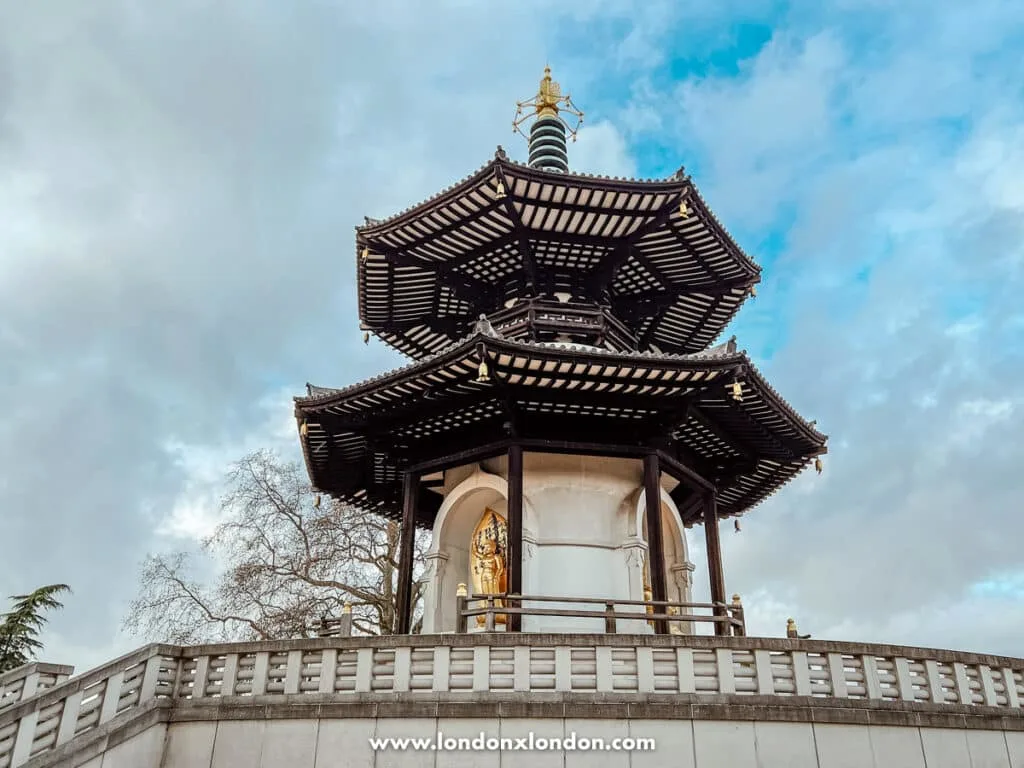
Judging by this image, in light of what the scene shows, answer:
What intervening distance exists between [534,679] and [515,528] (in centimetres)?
418

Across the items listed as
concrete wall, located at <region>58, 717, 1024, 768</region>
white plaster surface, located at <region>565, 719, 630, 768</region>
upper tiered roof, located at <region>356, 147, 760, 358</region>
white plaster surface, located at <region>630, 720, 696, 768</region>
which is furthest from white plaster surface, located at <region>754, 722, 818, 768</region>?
upper tiered roof, located at <region>356, 147, 760, 358</region>

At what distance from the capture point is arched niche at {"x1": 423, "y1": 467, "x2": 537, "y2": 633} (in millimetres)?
15477

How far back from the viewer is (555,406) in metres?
14.4

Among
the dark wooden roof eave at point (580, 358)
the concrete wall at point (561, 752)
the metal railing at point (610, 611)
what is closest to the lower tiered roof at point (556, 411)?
the dark wooden roof eave at point (580, 358)

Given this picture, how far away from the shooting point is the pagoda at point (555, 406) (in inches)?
541

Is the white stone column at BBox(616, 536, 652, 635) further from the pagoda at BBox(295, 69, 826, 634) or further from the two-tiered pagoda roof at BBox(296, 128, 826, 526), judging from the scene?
the two-tiered pagoda roof at BBox(296, 128, 826, 526)

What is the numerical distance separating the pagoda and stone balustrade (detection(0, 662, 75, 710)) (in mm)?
5842

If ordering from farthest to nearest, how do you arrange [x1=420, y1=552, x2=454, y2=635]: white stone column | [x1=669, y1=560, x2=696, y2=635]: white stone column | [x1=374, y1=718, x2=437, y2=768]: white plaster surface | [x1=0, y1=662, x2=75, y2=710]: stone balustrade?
[x1=669, y1=560, x2=696, y2=635]: white stone column, [x1=420, y1=552, x2=454, y2=635]: white stone column, [x1=0, y1=662, x2=75, y2=710]: stone balustrade, [x1=374, y1=718, x2=437, y2=768]: white plaster surface

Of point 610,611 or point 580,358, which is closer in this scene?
point 610,611

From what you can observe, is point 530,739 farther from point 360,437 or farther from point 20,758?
point 360,437

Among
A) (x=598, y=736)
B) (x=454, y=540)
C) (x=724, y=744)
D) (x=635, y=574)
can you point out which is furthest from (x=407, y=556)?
(x=724, y=744)

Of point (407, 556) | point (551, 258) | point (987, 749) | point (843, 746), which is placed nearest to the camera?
point (843, 746)

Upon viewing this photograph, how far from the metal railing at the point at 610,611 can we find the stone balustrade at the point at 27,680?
17.1 ft

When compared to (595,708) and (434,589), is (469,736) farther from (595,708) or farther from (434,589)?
(434,589)
